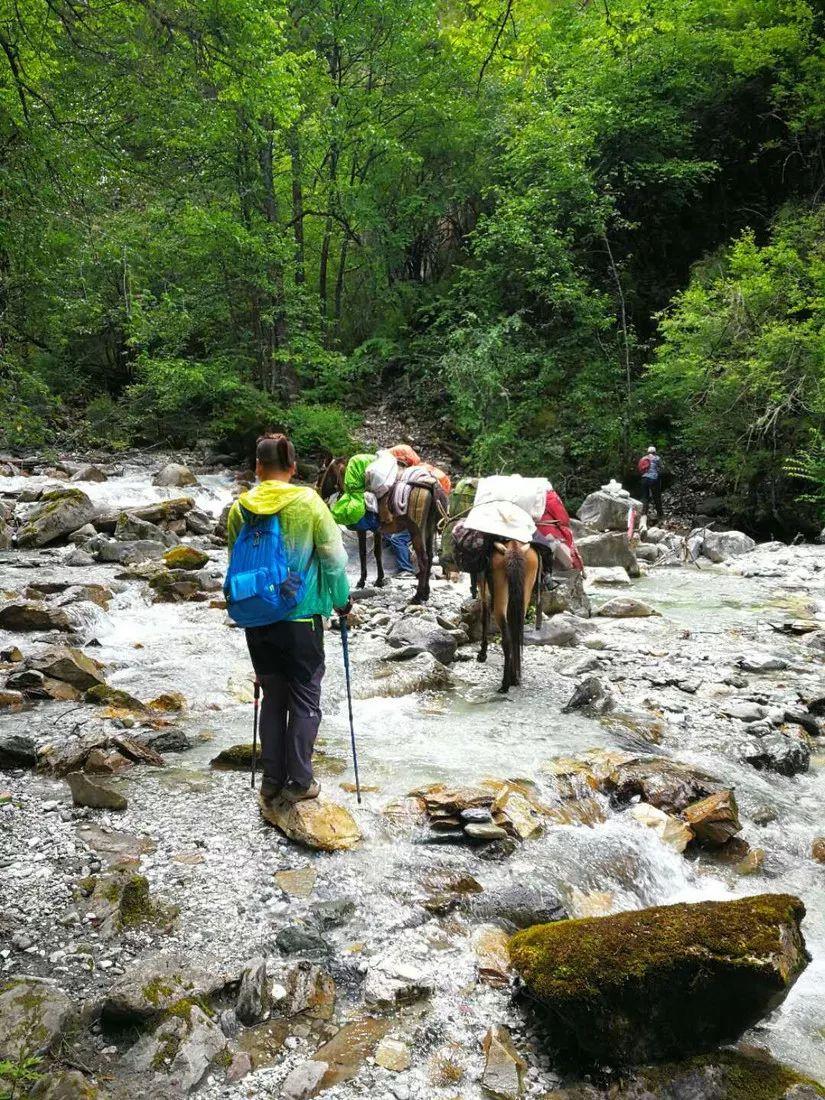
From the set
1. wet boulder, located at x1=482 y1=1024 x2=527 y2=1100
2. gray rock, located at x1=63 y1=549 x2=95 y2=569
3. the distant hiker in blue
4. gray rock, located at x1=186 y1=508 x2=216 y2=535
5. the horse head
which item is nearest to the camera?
wet boulder, located at x1=482 y1=1024 x2=527 y2=1100

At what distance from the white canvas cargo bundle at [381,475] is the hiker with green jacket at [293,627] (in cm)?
571

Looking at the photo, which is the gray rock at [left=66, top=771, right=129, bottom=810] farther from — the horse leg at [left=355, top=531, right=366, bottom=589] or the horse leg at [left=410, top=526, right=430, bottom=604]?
the horse leg at [left=355, top=531, right=366, bottom=589]

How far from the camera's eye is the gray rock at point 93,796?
4051 millimetres

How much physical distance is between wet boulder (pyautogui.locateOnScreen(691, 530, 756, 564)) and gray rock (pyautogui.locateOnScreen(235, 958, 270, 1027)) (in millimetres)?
13625

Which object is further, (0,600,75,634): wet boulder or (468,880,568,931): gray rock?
(0,600,75,634): wet boulder

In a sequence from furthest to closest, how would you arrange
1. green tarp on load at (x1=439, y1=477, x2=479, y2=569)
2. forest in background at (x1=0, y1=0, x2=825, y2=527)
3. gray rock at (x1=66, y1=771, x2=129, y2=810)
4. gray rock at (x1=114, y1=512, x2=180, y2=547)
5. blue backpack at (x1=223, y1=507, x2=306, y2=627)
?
1. forest in background at (x1=0, y1=0, x2=825, y2=527)
2. gray rock at (x1=114, y1=512, x2=180, y2=547)
3. green tarp on load at (x1=439, y1=477, x2=479, y2=569)
4. gray rock at (x1=66, y1=771, x2=129, y2=810)
5. blue backpack at (x1=223, y1=507, x2=306, y2=627)

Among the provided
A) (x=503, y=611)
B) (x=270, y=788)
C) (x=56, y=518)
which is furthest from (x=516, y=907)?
(x=56, y=518)

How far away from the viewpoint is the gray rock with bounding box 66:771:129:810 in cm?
405

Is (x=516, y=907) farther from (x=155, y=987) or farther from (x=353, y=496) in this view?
(x=353, y=496)

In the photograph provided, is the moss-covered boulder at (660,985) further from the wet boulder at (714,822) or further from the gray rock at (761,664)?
the gray rock at (761,664)

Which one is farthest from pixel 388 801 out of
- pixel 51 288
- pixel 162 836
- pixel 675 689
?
pixel 51 288

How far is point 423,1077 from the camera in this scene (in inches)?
99.2

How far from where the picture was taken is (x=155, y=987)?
2.66m

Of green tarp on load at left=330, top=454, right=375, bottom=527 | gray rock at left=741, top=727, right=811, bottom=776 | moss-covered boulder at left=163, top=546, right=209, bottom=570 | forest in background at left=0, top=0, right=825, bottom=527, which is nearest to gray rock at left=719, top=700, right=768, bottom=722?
gray rock at left=741, top=727, right=811, bottom=776
